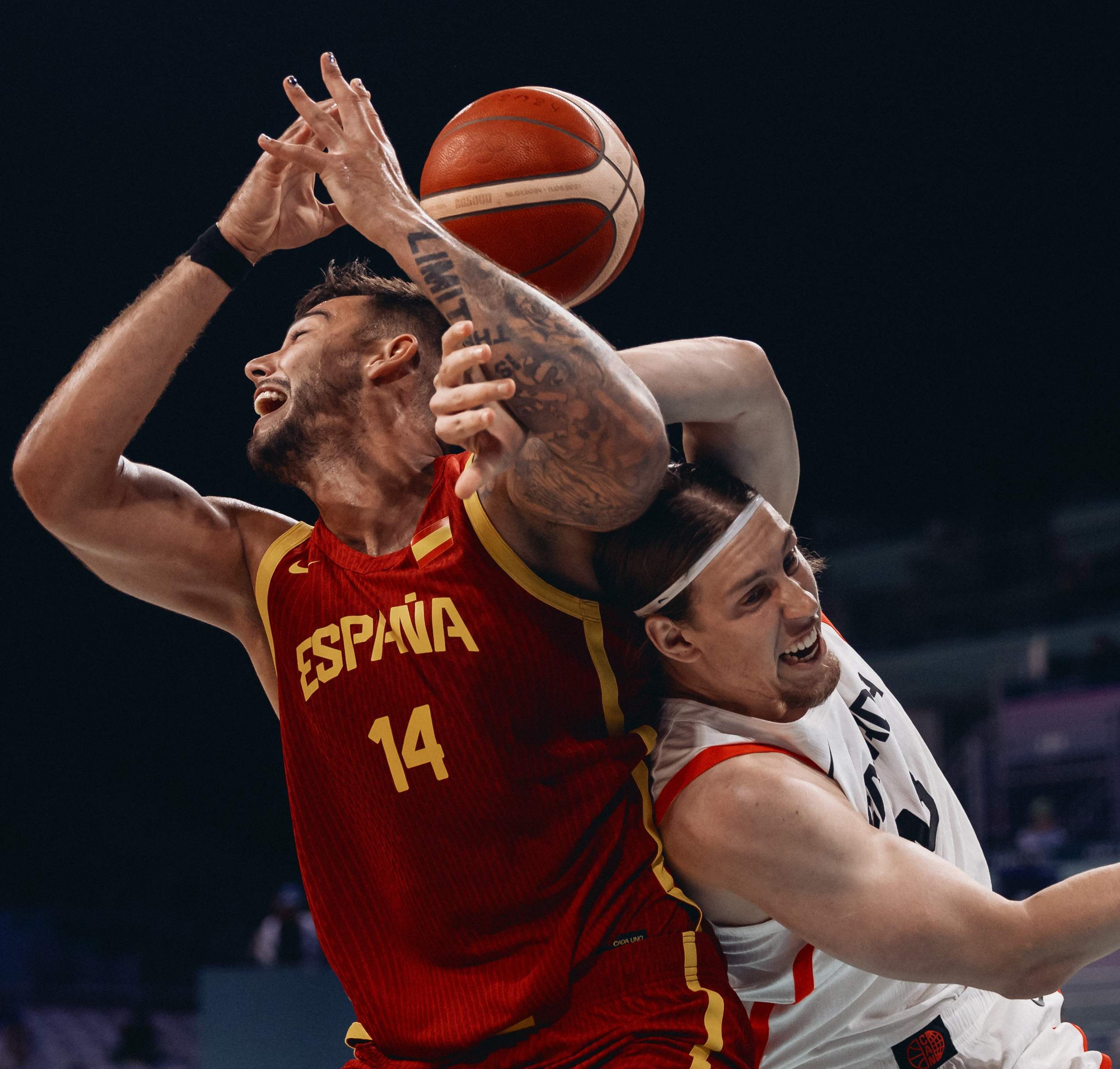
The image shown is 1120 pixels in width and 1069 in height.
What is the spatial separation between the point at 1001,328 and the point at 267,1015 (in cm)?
1178

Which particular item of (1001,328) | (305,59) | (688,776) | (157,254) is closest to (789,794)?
(688,776)

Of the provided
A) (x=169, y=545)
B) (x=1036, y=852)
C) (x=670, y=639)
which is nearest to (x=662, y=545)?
(x=670, y=639)

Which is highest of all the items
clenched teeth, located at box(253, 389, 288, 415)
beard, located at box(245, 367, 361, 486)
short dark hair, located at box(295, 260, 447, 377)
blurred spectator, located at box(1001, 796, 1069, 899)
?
short dark hair, located at box(295, 260, 447, 377)

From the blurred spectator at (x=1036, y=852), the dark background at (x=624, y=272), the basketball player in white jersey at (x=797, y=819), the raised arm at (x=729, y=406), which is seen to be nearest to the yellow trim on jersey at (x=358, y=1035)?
the basketball player in white jersey at (x=797, y=819)

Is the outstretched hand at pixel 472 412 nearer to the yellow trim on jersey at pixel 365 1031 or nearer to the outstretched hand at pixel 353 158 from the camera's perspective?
the outstretched hand at pixel 353 158

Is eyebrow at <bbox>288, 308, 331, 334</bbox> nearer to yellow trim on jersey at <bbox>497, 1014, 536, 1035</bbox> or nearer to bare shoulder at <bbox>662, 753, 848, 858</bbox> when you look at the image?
bare shoulder at <bbox>662, 753, 848, 858</bbox>

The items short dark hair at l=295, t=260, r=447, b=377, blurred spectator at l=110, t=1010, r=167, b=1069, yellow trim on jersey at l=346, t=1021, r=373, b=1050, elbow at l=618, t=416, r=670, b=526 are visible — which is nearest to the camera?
elbow at l=618, t=416, r=670, b=526

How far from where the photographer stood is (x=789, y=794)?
1935mm

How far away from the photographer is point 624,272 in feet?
34.0

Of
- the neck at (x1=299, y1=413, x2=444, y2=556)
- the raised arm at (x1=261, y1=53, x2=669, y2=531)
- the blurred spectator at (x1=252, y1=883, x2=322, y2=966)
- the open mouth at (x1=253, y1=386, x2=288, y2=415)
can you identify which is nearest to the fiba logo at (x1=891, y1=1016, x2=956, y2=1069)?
the raised arm at (x1=261, y1=53, x2=669, y2=531)

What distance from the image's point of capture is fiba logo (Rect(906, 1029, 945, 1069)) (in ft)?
7.32

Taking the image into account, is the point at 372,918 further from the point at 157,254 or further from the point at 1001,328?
the point at 1001,328

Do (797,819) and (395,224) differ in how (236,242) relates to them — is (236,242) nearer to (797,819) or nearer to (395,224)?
(395,224)

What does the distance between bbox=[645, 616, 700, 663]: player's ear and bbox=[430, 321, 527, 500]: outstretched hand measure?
570 millimetres
